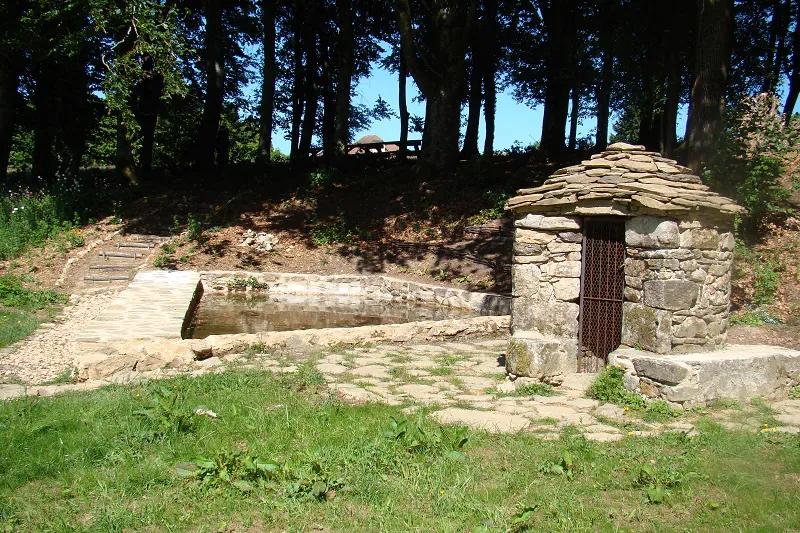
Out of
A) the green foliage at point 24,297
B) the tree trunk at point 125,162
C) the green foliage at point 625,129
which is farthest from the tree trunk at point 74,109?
the green foliage at point 625,129

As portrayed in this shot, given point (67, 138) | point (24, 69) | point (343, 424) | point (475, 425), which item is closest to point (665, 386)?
point (475, 425)

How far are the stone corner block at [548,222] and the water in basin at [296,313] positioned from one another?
509 centimetres

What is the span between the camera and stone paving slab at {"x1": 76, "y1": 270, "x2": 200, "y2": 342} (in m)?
7.95

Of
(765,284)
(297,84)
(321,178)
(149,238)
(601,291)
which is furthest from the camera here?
(297,84)

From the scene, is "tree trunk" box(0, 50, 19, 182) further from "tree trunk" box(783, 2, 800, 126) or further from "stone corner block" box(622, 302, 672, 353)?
"tree trunk" box(783, 2, 800, 126)

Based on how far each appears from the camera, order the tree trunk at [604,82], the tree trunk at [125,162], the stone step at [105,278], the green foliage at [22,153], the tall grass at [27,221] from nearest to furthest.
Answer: the stone step at [105,278]
the tall grass at [27,221]
the tree trunk at [604,82]
the tree trunk at [125,162]
the green foliage at [22,153]

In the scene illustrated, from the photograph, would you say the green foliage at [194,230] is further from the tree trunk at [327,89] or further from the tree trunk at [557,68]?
the tree trunk at [557,68]

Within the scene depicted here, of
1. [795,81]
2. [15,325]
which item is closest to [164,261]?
[15,325]

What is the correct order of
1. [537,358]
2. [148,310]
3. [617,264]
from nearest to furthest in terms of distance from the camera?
[537,358], [617,264], [148,310]

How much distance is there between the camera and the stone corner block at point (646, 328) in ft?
20.1

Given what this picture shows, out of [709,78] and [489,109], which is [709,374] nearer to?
[709,78]

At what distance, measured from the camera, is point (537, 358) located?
21.2 ft

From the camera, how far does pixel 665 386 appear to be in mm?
5562

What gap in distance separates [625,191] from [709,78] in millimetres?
7252
